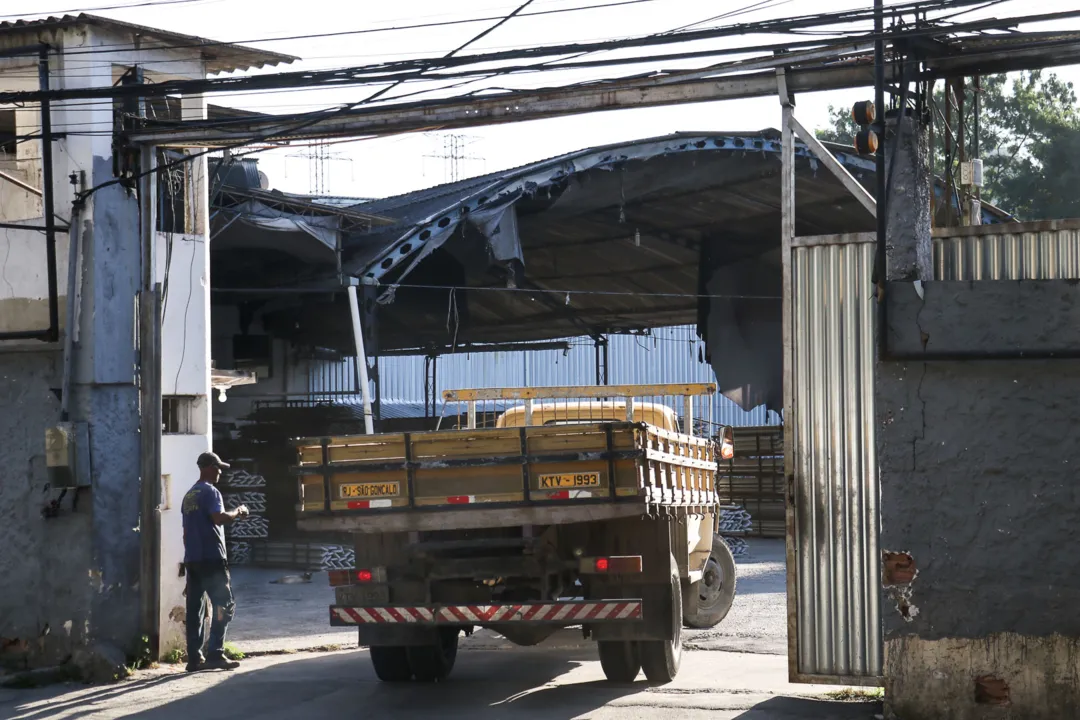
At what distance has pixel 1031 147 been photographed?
4391 cm

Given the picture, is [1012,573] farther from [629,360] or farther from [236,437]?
[629,360]

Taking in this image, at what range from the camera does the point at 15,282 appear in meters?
12.6

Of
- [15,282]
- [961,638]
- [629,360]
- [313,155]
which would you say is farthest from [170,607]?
[313,155]

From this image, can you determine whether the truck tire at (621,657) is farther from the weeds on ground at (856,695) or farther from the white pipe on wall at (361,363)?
the white pipe on wall at (361,363)

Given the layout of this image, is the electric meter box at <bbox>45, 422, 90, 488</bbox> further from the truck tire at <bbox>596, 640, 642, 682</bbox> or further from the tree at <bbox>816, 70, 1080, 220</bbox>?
the tree at <bbox>816, 70, 1080, 220</bbox>

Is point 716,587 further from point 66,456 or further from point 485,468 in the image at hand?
point 66,456

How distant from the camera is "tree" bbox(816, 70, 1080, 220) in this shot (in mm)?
41281

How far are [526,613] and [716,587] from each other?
5.00 meters

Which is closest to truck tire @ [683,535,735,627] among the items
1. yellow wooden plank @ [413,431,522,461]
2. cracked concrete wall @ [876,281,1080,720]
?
yellow wooden plank @ [413,431,522,461]

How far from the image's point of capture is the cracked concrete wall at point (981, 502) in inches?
338

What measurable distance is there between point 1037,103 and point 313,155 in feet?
86.6

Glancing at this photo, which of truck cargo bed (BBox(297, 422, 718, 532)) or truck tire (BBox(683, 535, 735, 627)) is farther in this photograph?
truck tire (BBox(683, 535, 735, 627))

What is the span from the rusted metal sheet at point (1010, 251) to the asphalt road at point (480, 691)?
321 cm

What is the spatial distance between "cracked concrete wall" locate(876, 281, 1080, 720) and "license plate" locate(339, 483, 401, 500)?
372 centimetres
